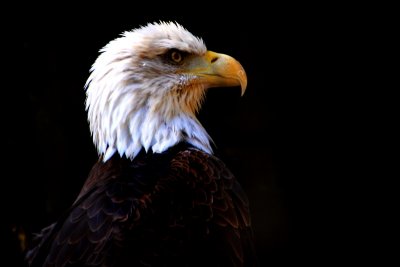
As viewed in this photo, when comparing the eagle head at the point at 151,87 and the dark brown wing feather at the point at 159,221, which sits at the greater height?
the eagle head at the point at 151,87

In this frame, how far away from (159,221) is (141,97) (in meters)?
0.63

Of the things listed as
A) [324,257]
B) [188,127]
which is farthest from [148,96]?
[324,257]

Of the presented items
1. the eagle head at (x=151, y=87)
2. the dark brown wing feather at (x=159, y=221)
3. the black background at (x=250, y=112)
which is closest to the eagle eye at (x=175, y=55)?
the eagle head at (x=151, y=87)

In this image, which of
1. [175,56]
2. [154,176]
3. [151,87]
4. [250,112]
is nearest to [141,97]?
[151,87]

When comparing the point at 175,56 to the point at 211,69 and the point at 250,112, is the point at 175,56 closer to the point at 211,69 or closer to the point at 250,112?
the point at 211,69

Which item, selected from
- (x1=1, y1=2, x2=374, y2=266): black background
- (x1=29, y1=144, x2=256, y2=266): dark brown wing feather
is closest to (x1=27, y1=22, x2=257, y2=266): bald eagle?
(x1=29, y1=144, x2=256, y2=266): dark brown wing feather

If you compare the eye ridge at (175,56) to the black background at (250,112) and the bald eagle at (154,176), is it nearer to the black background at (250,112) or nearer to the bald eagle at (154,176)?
the bald eagle at (154,176)

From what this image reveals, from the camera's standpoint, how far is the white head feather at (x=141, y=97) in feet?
8.91

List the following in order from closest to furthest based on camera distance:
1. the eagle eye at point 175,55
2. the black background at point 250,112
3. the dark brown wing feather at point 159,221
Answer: the dark brown wing feather at point 159,221 < the eagle eye at point 175,55 < the black background at point 250,112

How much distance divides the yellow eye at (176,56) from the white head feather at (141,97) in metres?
0.03

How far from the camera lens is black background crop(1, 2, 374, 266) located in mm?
4105

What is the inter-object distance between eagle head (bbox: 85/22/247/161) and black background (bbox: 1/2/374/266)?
1389 millimetres

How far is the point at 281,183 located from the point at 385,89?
92cm

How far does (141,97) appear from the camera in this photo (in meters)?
2.73
